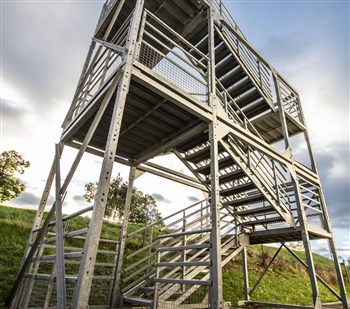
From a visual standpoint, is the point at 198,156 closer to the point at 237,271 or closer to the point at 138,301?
the point at 138,301

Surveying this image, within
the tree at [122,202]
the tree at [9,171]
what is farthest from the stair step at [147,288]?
the tree at [9,171]

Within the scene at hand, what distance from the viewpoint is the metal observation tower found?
13.6 ft

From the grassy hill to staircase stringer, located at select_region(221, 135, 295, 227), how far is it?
4.77 meters

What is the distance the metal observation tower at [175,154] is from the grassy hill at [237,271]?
103 cm

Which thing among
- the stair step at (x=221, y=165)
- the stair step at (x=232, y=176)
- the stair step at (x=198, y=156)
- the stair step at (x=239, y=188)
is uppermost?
the stair step at (x=198, y=156)

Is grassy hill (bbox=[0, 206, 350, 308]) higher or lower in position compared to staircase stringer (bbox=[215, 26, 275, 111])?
lower

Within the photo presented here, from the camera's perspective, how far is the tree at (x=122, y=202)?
2178cm

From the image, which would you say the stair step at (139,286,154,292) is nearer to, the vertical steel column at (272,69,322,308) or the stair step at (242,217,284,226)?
the stair step at (242,217,284,226)

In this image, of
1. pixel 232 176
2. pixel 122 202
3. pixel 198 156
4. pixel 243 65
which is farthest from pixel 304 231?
pixel 122 202

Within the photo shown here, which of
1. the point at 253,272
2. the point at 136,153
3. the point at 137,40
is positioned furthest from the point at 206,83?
the point at 253,272

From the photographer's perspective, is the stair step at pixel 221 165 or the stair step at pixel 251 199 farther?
the stair step at pixel 251 199

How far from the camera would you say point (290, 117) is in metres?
9.48

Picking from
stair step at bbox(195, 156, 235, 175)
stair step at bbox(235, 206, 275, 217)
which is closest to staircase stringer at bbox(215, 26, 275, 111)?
stair step at bbox(195, 156, 235, 175)

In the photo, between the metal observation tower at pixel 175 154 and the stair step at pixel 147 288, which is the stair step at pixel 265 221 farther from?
the stair step at pixel 147 288
